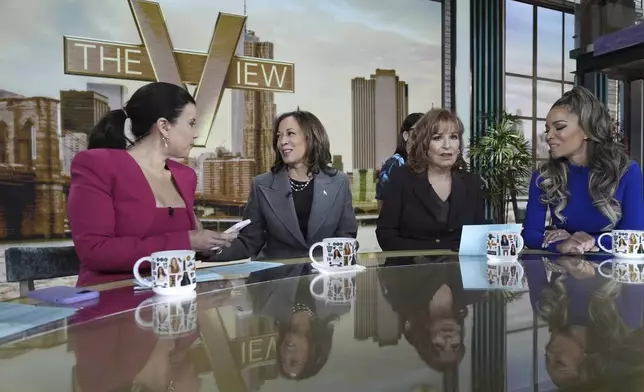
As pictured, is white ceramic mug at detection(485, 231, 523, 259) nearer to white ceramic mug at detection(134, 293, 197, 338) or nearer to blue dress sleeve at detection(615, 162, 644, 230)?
blue dress sleeve at detection(615, 162, 644, 230)

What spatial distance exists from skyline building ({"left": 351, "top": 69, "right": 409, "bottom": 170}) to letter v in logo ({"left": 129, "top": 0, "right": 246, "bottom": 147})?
1.31 meters

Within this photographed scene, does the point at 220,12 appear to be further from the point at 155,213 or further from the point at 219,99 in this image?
the point at 155,213

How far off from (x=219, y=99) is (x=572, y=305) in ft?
13.8

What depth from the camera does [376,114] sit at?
18.2 ft

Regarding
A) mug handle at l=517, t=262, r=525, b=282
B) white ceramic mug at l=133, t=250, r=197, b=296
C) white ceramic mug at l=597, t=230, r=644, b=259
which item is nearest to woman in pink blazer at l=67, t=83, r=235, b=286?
white ceramic mug at l=133, t=250, r=197, b=296

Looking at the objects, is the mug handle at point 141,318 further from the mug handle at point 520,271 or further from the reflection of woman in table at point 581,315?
the mug handle at point 520,271

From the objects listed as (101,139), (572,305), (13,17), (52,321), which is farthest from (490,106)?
(52,321)

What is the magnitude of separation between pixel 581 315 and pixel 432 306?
25cm

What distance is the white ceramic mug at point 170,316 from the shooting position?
0.83 meters

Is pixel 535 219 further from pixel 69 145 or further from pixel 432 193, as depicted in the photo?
pixel 69 145

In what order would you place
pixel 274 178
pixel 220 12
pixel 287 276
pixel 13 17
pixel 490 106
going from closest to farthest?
1. pixel 287 276
2. pixel 274 178
3. pixel 13 17
4. pixel 220 12
5. pixel 490 106

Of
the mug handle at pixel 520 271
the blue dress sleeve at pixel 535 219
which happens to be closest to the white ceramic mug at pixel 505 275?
the mug handle at pixel 520 271

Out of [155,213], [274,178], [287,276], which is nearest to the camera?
[287,276]

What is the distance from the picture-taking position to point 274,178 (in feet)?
7.67
